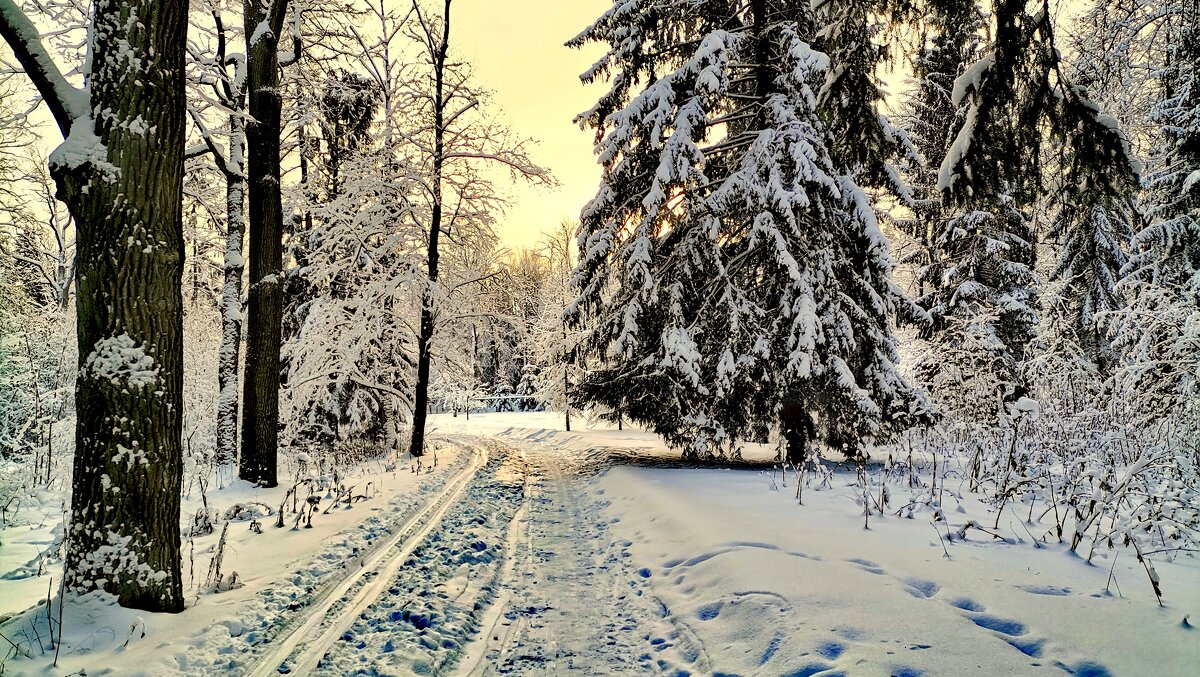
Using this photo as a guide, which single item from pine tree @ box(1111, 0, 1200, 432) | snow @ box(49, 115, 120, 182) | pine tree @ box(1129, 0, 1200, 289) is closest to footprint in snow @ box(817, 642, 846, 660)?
snow @ box(49, 115, 120, 182)

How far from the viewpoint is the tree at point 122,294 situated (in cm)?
371

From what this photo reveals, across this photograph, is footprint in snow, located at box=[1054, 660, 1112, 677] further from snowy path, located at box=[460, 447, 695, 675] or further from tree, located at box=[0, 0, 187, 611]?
tree, located at box=[0, 0, 187, 611]

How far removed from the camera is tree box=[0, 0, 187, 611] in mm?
3715

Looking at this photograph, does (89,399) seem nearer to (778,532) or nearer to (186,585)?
(186,585)

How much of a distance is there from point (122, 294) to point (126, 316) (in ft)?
0.51

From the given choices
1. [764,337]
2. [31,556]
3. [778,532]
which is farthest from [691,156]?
[31,556]

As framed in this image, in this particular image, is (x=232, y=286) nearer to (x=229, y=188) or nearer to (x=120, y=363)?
(x=229, y=188)

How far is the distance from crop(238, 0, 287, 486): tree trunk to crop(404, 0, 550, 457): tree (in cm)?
621

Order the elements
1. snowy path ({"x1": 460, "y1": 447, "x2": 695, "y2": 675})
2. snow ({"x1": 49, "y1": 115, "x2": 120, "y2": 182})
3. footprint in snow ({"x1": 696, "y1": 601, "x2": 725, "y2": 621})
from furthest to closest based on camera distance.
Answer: footprint in snow ({"x1": 696, "y1": 601, "x2": 725, "y2": 621})
snow ({"x1": 49, "y1": 115, "x2": 120, "y2": 182})
snowy path ({"x1": 460, "y1": 447, "x2": 695, "y2": 675})

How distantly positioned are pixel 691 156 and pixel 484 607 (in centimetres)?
877

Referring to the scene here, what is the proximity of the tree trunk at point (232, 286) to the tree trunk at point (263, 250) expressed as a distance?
1.19 meters

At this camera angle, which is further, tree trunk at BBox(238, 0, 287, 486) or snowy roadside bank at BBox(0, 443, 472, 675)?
tree trunk at BBox(238, 0, 287, 486)

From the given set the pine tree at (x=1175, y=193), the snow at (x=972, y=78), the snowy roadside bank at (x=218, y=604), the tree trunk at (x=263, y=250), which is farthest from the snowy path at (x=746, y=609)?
the pine tree at (x=1175, y=193)

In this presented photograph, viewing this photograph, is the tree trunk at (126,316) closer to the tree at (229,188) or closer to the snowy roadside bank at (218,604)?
the snowy roadside bank at (218,604)
